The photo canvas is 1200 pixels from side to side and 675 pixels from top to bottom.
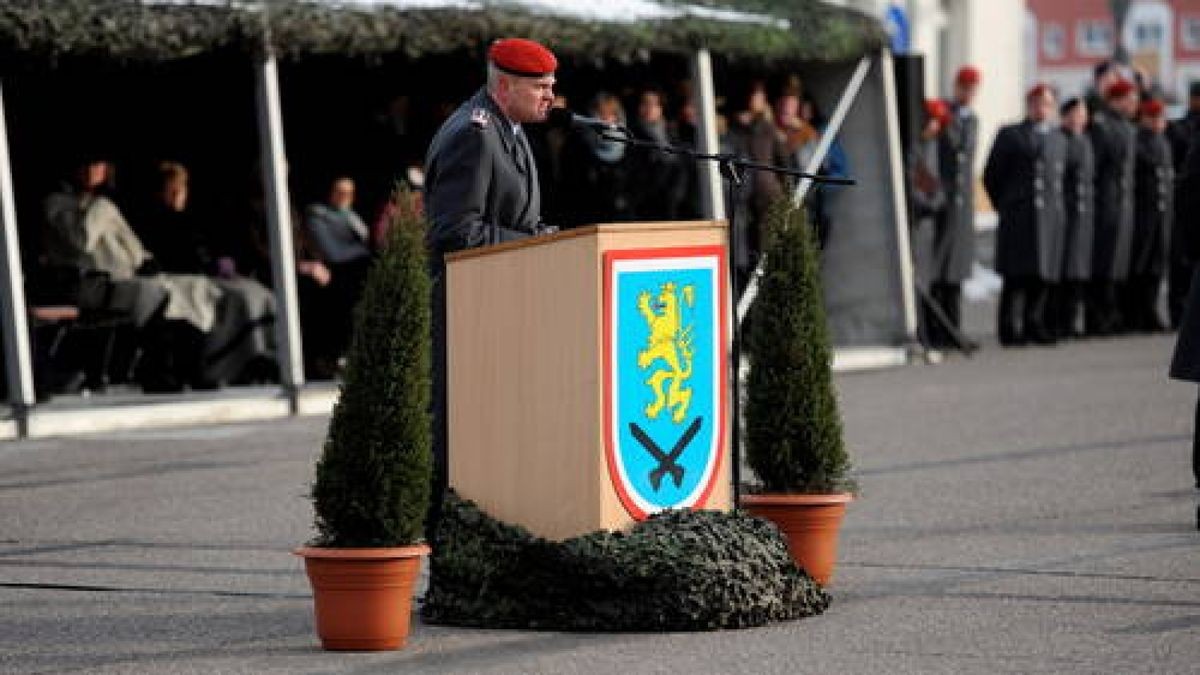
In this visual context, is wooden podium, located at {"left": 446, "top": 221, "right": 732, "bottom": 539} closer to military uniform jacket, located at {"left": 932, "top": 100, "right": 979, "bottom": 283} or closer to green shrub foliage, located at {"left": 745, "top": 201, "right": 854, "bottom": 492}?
green shrub foliage, located at {"left": 745, "top": 201, "right": 854, "bottom": 492}

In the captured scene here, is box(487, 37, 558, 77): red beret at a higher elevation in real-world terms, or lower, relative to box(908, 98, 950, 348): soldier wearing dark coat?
higher

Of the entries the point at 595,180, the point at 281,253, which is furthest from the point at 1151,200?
the point at 281,253

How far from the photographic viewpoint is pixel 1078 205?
87.8 feet

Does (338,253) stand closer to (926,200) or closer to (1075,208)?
(926,200)

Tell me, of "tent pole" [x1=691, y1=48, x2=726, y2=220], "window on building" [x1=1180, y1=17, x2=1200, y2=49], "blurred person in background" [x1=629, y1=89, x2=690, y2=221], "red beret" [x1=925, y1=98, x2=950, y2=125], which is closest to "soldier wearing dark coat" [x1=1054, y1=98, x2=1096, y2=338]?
"red beret" [x1=925, y1=98, x2=950, y2=125]

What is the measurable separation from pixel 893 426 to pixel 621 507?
27.0ft

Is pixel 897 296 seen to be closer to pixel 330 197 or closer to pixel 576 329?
pixel 330 197

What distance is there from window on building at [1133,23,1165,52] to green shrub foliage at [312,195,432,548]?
8991 centimetres

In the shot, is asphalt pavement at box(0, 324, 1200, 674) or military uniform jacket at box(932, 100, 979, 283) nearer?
asphalt pavement at box(0, 324, 1200, 674)

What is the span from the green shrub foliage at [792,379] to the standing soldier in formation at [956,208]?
47.7 feet

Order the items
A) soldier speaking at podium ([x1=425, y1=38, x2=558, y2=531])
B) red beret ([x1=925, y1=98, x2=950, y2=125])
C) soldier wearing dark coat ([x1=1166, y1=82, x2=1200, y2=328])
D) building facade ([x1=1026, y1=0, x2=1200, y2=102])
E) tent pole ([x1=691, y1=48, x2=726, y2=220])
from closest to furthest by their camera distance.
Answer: soldier speaking at podium ([x1=425, y1=38, x2=558, y2=531]) → soldier wearing dark coat ([x1=1166, y1=82, x2=1200, y2=328]) → tent pole ([x1=691, y1=48, x2=726, y2=220]) → red beret ([x1=925, y1=98, x2=950, y2=125]) → building facade ([x1=1026, y1=0, x2=1200, y2=102])

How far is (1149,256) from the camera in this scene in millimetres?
27938

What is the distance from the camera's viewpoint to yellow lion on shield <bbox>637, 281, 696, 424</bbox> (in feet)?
31.6

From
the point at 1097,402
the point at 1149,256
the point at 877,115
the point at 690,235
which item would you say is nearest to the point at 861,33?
the point at 877,115
